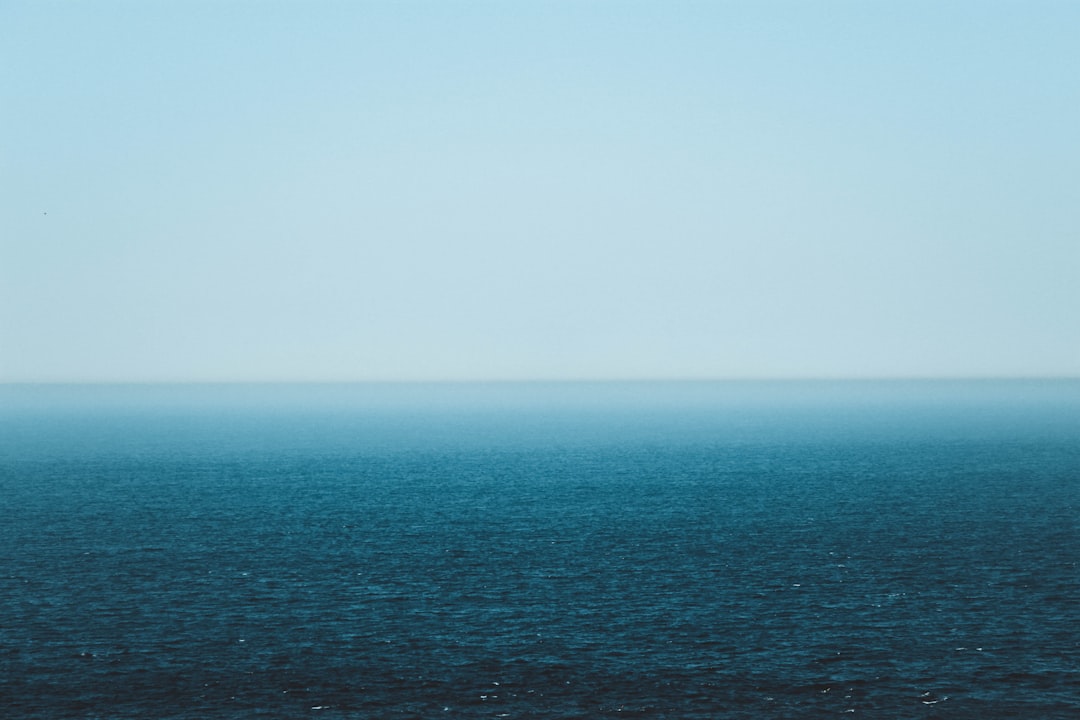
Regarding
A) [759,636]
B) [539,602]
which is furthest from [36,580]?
[759,636]

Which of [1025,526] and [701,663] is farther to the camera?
[1025,526]

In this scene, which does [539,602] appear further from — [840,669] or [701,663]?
[840,669]

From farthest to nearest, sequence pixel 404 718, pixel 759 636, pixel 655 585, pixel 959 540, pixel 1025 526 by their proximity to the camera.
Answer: pixel 1025 526 → pixel 959 540 → pixel 655 585 → pixel 759 636 → pixel 404 718

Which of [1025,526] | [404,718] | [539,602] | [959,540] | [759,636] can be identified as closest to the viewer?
[404,718]

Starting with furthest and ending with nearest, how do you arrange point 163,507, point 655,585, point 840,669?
point 163,507, point 655,585, point 840,669

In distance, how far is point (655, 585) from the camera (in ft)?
321

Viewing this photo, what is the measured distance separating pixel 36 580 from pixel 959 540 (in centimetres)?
10287

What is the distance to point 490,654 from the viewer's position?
7662cm

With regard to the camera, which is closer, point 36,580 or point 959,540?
point 36,580

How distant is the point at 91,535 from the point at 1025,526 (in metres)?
119

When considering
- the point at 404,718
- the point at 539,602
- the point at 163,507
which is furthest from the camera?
the point at 163,507

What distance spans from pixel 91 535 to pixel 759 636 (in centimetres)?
8771

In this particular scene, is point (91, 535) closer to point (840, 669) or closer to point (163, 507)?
point (163, 507)

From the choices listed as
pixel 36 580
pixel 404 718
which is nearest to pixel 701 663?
pixel 404 718
